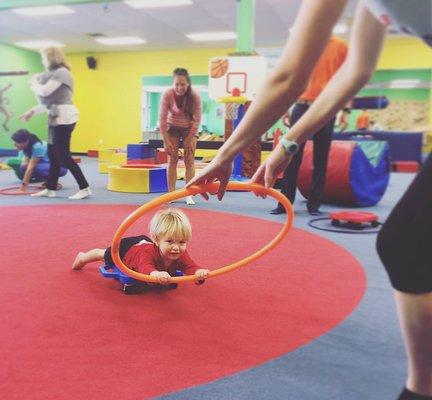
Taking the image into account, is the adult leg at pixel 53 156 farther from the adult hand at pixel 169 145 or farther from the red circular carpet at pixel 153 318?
the red circular carpet at pixel 153 318

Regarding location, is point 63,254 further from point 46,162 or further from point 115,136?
point 115,136

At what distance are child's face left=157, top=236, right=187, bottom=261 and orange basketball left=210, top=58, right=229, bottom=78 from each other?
A: 4.99m

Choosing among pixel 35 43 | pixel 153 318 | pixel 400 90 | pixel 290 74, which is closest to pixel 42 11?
pixel 35 43

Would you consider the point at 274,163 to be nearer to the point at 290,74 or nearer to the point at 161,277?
the point at 290,74

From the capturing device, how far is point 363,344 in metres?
1.47

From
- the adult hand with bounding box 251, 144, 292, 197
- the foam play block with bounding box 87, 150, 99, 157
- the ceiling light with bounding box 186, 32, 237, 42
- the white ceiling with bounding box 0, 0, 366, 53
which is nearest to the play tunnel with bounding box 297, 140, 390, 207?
the adult hand with bounding box 251, 144, 292, 197

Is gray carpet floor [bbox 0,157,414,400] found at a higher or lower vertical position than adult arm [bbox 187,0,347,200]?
lower

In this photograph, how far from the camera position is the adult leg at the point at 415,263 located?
0.77m

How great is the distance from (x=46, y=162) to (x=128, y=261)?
14.5ft

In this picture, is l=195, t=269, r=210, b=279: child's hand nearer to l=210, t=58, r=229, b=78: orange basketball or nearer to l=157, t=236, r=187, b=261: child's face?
l=157, t=236, r=187, b=261: child's face

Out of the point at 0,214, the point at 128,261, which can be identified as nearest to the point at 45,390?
the point at 128,261

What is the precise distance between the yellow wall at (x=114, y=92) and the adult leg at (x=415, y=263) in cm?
1347

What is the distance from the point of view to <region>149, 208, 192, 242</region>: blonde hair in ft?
6.13

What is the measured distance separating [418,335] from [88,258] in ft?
5.34
